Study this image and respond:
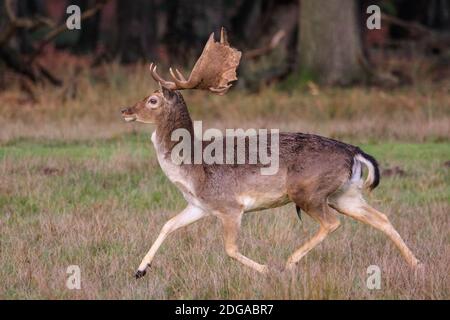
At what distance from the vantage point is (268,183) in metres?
8.22

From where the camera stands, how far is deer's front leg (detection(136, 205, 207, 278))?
8.09 metres

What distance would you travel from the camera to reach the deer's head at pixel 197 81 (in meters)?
8.48

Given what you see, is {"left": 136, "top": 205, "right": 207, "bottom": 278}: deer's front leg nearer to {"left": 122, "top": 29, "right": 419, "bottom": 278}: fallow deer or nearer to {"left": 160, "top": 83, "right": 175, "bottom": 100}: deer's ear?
{"left": 122, "top": 29, "right": 419, "bottom": 278}: fallow deer

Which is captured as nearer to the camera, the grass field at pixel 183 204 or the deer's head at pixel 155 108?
the grass field at pixel 183 204

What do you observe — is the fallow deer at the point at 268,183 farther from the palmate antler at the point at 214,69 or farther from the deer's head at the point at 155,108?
the palmate antler at the point at 214,69

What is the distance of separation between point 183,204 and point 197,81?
97.1 inches

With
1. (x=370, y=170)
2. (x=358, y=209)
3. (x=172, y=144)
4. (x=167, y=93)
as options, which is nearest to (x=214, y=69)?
(x=167, y=93)

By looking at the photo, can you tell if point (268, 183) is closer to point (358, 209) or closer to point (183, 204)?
point (358, 209)

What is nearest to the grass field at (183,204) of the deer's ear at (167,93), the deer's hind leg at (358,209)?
the deer's hind leg at (358,209)

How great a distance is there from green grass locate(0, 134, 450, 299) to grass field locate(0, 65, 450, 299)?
0.02m

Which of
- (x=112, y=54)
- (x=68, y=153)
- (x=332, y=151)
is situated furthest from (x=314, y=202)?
(x=112, y=54)

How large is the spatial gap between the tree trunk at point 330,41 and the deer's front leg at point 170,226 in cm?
1107

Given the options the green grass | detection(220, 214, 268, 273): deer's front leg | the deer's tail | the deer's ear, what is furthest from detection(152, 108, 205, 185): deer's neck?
the deer's tail
